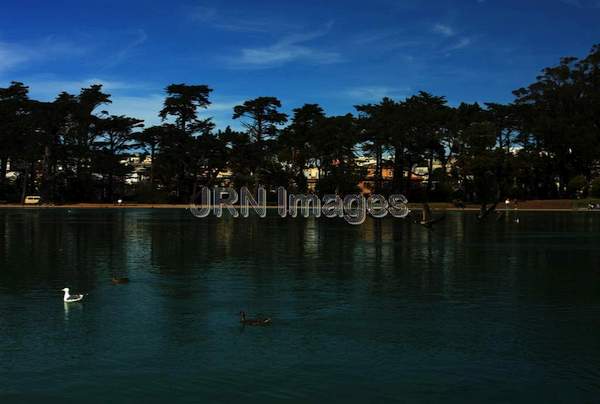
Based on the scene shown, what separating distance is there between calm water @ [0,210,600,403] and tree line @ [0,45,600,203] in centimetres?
8152

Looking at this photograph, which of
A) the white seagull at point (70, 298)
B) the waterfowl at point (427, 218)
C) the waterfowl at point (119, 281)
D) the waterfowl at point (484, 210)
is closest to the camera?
the white seagull at point (70, 298)

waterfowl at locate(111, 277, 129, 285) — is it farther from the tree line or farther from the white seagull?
the tree line

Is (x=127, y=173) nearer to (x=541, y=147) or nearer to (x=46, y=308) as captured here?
(x=541, y=147)

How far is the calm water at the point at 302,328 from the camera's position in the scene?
50.4ft

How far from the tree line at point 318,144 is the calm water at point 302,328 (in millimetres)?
81524

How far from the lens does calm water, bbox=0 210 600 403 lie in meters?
15.4

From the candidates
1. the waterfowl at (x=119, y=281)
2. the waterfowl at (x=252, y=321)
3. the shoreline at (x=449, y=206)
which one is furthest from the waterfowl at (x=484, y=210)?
the shoreline at (x=449, y=206)

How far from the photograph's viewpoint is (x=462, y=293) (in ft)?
89.9

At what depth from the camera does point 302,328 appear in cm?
2069

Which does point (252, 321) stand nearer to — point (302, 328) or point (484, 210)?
point (302, 328)

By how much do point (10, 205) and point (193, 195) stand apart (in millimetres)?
33891

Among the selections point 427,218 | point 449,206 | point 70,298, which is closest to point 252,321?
point 70,298

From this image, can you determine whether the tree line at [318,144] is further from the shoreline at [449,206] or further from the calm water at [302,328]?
the calm water at [302,328]

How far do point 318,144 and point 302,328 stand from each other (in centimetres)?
11158
